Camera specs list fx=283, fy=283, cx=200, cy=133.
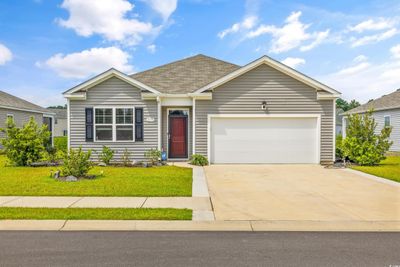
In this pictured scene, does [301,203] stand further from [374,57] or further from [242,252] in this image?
[374,57]

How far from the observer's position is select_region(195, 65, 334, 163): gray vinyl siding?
13586mm

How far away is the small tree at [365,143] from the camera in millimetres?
13094

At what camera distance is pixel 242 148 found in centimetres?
1384

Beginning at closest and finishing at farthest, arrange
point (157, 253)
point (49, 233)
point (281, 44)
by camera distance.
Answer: point (157, 253)
point (49, 233)
point (281, 44)

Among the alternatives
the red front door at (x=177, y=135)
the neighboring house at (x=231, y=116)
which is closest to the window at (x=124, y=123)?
the neighboring house at (x=231, y=116)

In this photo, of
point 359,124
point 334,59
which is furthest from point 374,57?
point 359,124

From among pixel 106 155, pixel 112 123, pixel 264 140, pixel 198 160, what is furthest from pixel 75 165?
pixel 264 140

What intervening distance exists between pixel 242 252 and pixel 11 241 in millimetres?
3544

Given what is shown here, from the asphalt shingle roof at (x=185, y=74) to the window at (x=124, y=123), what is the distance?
83.0 inches

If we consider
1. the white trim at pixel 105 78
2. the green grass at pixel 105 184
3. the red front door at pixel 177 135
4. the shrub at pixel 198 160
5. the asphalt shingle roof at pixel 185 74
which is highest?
the asphalt shingle roof at pixel 185 74

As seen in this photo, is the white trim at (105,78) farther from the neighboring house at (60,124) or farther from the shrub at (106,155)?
the neighboring house at (60,124)

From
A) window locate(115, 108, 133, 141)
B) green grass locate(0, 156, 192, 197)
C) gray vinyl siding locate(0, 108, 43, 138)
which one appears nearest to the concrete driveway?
green grass locate(0, 156, 192, 197)

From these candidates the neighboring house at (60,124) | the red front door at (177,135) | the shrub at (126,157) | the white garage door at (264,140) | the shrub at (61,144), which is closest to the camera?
the shrub at (126,157)

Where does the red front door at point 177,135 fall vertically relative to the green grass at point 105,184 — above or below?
above
